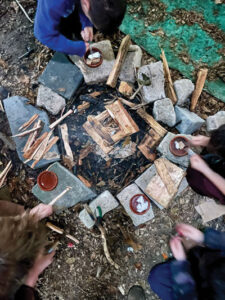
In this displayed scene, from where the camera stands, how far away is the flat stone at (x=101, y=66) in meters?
3.59

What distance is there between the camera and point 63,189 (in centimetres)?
352

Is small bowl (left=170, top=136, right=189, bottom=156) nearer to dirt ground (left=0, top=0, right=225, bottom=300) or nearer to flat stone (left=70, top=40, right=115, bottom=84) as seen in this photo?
dirt ground (left=0, top=0, right=225, bottom=300)

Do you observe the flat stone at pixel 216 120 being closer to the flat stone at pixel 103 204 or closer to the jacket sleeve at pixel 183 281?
the flat stone at pixel 103 204

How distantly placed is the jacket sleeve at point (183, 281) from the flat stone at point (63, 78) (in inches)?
101

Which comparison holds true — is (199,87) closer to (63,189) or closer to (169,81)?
(169,81)

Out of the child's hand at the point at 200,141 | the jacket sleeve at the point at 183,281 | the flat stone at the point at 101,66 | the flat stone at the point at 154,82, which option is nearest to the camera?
the jacket sleeve at the point at 183,281

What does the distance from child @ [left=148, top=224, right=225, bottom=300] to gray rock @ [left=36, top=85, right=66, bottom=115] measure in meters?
2.26

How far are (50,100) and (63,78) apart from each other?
36 cm

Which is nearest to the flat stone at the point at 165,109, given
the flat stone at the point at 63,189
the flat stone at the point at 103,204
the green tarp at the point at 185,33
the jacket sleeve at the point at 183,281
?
the green tarp at the point at 185,33

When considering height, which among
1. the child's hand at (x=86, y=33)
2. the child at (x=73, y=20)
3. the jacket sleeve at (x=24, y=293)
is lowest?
the jacket sleeve at (x=24, y=293)

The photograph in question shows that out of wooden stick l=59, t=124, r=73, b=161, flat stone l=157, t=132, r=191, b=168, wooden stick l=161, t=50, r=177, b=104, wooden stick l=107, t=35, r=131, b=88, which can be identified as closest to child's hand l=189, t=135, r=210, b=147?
flat stone l=157, t=132, r=191, b=168

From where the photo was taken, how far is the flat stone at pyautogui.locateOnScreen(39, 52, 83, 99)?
3.67 meters

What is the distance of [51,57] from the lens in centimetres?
384

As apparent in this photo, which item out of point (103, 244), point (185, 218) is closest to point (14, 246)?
point (103, 244)
